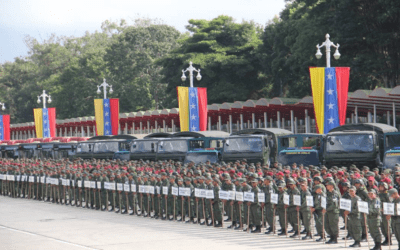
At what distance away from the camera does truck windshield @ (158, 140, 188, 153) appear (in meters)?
29.1

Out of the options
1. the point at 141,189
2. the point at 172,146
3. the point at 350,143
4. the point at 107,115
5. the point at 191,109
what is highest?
the point at 191,109

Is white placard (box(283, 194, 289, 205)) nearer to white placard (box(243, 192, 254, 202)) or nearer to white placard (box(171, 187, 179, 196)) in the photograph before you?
white placard (box(243, 192, 254, 202))

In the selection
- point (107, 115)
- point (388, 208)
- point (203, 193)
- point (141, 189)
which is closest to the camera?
point (388, 208)

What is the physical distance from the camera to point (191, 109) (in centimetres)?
3562

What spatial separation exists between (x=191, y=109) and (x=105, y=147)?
5173 millimetres

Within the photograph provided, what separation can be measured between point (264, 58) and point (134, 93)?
21412 mm

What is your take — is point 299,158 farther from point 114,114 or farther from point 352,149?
point 114,114

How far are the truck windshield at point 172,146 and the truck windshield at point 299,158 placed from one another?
19.0 ft

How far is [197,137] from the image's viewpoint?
30.5 m

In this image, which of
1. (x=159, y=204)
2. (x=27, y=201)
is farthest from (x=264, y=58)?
(x=159, y=204)

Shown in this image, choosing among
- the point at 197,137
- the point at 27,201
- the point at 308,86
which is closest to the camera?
the point at 27,201

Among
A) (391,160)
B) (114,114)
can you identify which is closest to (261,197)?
(391,160)

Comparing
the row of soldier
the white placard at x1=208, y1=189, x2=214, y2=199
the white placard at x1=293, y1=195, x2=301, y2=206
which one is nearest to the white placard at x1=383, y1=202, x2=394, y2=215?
the row of soldier

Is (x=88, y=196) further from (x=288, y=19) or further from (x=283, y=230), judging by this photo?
(x=288, y=19)
